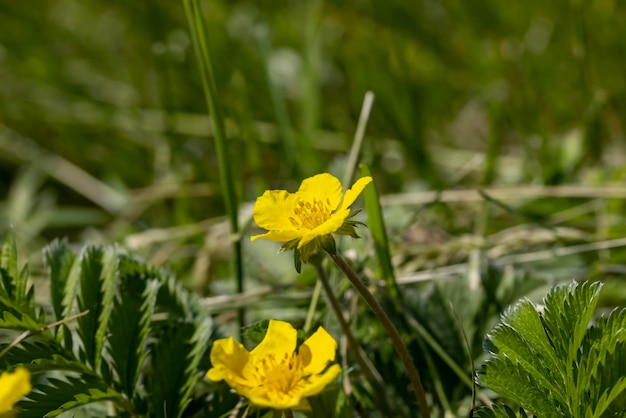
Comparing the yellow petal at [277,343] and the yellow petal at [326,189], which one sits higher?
the yellow petal at [326,189]

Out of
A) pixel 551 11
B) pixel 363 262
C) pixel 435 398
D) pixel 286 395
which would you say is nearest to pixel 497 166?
pixel 551 11

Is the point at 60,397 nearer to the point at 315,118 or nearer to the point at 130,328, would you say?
the point at 130,328

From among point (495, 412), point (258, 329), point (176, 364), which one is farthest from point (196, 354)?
point (495, 412)

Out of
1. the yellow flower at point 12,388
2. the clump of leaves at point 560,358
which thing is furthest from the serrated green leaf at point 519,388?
the yellow flower at point 12,388

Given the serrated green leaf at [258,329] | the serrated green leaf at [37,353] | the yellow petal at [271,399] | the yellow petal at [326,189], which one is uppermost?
the yellow petal at [326,189]

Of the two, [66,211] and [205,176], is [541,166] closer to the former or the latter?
[205,176]

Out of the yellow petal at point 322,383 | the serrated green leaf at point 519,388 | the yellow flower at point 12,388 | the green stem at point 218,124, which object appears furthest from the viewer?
the green stem at point 218,124

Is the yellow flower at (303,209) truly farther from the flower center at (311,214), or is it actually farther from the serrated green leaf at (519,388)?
the serrated green leaf at (519,388)
